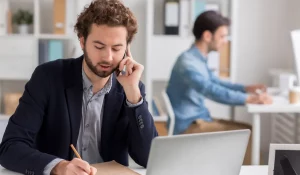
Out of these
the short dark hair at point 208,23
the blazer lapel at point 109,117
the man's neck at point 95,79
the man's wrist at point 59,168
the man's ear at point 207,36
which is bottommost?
the man's wrist at point 59,168

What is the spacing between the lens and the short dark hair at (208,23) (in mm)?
3615

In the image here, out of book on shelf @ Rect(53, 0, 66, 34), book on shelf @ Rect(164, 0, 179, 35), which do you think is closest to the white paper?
book on shelf @ Rect(164, 0, 179, 35)

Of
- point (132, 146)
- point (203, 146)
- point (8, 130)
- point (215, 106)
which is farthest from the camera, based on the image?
point (215, 106)

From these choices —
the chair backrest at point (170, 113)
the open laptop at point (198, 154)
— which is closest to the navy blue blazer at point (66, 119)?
the open laptop at point (198, 154)

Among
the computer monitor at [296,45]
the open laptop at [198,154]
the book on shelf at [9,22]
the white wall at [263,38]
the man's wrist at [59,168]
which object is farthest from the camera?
the white wall at [263,38]

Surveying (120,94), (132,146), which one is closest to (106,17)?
(120,94)

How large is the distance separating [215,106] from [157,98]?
518mm

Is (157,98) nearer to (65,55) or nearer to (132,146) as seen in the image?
(65,55)

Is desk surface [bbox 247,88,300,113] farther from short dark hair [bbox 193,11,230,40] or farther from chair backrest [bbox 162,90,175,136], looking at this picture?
short dark hair [bbox 193,11,230,40]

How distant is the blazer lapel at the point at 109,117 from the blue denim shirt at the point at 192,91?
1.55 m

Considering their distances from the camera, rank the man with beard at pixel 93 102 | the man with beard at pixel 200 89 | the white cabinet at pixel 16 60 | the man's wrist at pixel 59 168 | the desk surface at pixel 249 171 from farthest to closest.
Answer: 1. the white cabinet at pixel 16 60
2. the man with beard at pixel 200 89
3. the man with beard at pixel 93 102
4. the desk surface at pixel 249 171
5. the man's wrist at pixel 59 168

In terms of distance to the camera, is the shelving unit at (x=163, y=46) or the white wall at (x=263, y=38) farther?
the white wall at (x=263, y=38)

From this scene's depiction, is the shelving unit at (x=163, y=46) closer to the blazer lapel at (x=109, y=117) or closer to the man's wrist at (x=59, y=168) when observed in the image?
the blazer lapel at (x=109, y=117)

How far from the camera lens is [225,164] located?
144 centimetres
